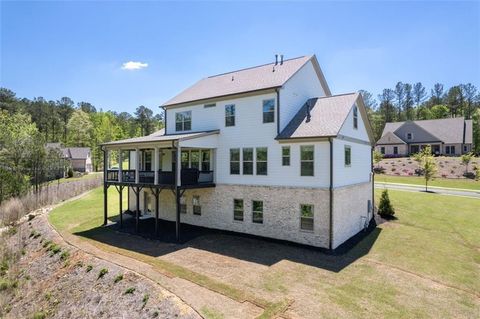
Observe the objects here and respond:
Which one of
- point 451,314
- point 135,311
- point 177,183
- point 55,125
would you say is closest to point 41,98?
point 55,125

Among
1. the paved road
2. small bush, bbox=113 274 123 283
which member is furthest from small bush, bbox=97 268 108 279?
the paved road

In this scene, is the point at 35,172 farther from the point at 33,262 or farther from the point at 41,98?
the point at 41,98

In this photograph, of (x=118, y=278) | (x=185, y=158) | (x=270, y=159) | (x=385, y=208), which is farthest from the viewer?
(x=385, y=208)

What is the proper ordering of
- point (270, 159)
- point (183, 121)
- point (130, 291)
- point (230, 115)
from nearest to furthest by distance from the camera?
1. point (130, 291)
2. point (270, 159)
3. point (230, 115)
4. point (183, 121)

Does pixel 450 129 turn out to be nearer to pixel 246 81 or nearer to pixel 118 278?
pixel 246 81

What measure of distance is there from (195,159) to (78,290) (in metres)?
10.3

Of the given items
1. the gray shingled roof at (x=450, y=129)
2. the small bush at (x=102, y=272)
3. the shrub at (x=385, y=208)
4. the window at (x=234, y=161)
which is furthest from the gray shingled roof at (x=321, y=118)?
the gray shingled roof at (x=450, y=129)

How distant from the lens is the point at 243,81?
20.4 metres

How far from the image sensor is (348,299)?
1006cm

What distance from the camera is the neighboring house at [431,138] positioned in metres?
52.7

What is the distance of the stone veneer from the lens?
50.1 ft

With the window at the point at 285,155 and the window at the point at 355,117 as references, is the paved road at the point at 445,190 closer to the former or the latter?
the window at the point at 355,117

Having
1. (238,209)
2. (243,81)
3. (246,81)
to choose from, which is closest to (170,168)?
(238,209)

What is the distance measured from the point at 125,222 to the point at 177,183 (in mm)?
7447
